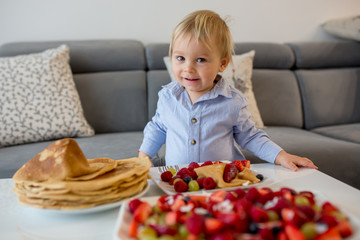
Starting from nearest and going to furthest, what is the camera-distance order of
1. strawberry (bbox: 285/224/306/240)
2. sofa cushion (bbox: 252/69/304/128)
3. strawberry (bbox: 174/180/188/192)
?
strawberry (bbox: 285/224/306/240) → strawberry (bbox: 174/180/188/192) → sofa cushion (bbox: 252/69/304/128)

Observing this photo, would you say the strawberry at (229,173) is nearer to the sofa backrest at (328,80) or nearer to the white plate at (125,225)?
the white plate at (125,225)

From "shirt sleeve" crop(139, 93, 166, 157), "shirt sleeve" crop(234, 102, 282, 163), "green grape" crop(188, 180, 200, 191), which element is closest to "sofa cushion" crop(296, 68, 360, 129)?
"shirt sleeve" crop(234, 102, 282, 163)

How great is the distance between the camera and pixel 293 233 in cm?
52

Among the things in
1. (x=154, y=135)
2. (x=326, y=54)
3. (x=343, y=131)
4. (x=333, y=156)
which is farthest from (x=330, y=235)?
(x=326, y=54)

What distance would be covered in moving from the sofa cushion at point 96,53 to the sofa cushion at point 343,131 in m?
1.25

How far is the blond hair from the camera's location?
1157 mm

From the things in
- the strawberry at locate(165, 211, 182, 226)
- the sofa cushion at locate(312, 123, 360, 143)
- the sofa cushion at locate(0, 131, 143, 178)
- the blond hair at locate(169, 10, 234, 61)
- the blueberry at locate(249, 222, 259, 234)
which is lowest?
the sofa cushion at locate(312, 123, 360, 143)

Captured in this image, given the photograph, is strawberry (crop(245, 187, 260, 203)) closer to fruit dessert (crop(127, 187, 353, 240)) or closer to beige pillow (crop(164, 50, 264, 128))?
fruit dessert (crop(127, 187, 353, 240))

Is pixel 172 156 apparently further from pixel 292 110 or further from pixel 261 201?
pixel 292 110

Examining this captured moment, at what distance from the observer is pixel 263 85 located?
234 cm

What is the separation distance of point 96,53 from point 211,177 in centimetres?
164

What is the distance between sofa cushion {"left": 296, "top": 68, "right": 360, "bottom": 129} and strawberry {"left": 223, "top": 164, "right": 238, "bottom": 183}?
67.8 inches

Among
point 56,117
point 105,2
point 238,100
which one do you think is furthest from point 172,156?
point 105,2

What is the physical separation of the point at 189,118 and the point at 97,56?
120 cm
